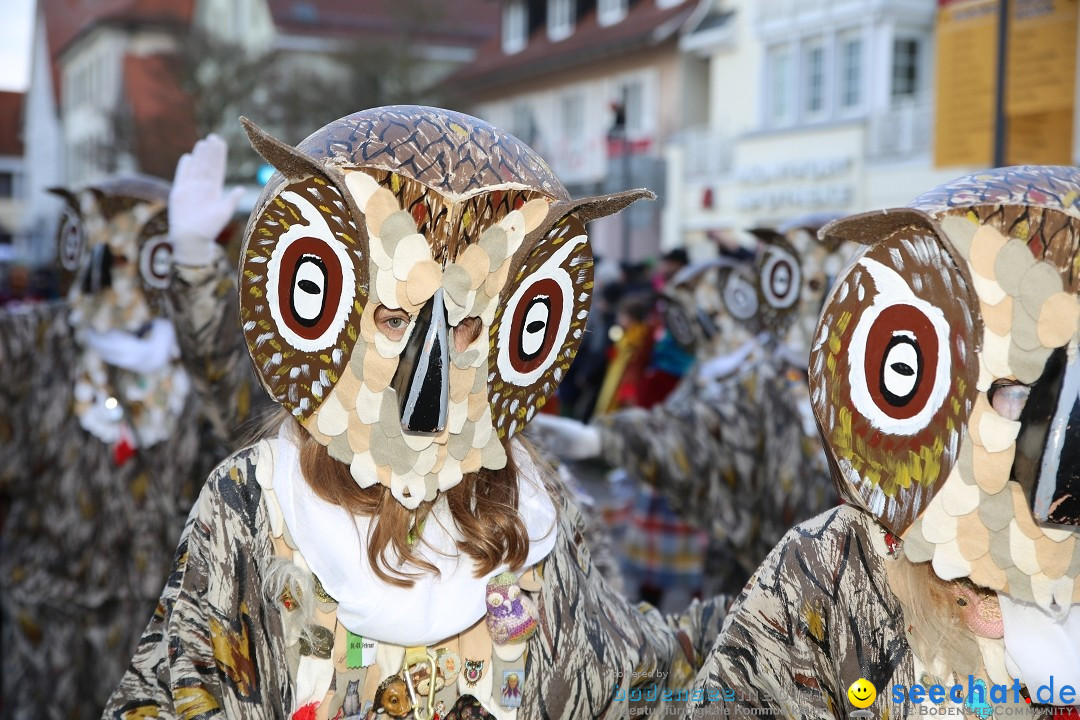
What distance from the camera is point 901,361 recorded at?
1674mm

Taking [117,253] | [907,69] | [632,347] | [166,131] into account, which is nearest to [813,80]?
[907,69]

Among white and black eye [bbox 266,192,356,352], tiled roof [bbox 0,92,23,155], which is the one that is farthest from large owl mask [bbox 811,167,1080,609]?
tiled roof [bbox 0,92,23,155]

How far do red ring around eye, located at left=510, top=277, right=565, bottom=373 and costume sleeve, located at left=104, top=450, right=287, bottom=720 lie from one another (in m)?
0.48

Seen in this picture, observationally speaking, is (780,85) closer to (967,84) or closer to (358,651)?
(967,84)

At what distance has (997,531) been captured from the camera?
1.63 meters

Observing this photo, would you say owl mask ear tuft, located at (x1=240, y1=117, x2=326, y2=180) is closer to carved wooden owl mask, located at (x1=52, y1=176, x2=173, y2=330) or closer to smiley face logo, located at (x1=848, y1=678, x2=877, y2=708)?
smiley face logo, located at (x1=848, y1=678, x2=877, y2=708)

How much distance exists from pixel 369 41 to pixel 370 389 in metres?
22.0

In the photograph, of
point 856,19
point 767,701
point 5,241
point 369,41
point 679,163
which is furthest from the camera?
point 5,241

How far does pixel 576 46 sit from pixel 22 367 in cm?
2021

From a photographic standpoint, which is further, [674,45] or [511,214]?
[674,45]

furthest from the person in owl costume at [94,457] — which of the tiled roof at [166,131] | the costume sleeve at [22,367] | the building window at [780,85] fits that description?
the tiled roof at [166,131]

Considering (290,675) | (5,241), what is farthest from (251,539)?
(5,241)

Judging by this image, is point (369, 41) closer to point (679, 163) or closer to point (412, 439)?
point (679, 163)

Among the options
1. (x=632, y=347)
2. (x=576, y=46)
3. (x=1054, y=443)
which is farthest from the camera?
(x=576, y=46)
